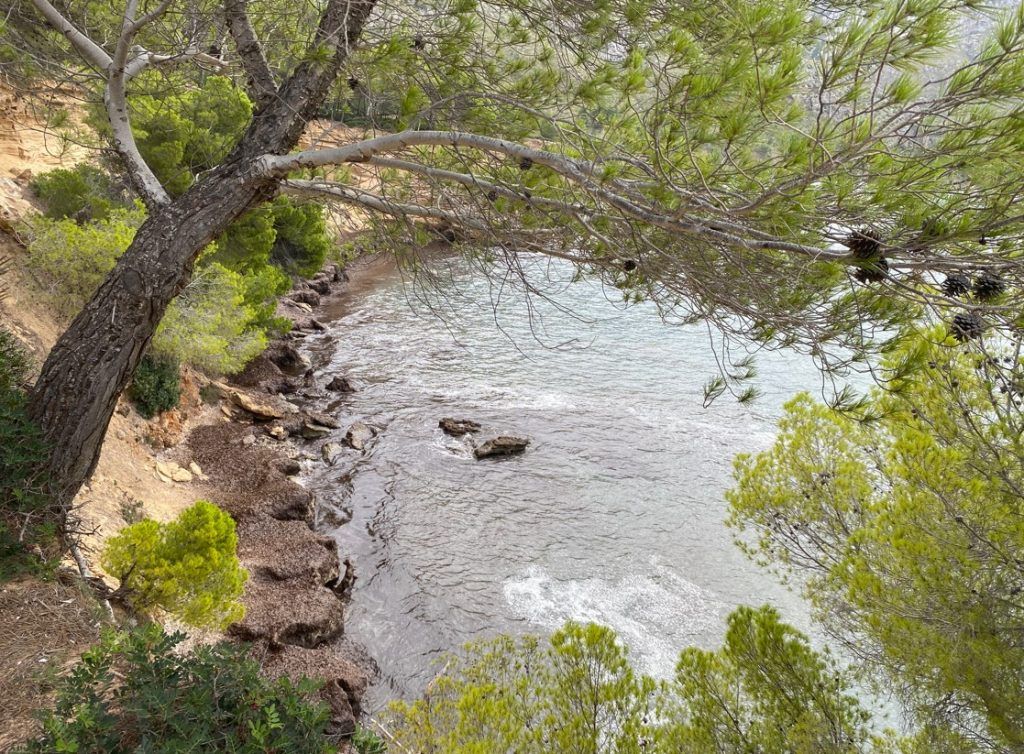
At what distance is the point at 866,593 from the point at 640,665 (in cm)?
339

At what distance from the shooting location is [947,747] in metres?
3.98

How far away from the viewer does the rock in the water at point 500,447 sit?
1188 cm

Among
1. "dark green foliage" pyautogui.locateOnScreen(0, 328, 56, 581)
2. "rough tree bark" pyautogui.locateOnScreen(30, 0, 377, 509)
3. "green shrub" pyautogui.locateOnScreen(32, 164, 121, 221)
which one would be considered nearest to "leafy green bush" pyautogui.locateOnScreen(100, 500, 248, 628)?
"dark green foliage" pyautogui.locateOnScreen(0, 328, 56, 581)

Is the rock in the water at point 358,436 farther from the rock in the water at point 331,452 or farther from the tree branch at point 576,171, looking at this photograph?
the tree branch at point 576,171

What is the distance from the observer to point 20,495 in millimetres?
3855

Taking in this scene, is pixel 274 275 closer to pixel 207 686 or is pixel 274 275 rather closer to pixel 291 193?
pixel 291 193

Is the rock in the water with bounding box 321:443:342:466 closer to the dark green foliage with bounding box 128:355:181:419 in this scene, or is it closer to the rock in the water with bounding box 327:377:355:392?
the dark green foliage with bounding box 128:355:181:419

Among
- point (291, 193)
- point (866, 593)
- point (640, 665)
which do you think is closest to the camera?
point (291, 193)

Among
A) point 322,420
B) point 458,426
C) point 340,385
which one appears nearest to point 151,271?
point 322,420

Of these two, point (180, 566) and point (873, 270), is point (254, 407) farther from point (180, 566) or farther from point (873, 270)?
point (873, 270)

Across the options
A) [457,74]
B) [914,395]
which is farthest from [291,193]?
[914,395]

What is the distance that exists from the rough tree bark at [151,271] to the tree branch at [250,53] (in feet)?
0.31

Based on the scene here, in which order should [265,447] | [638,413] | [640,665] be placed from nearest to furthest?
1. [640,665]
2. [265,447]
3. [638,413]

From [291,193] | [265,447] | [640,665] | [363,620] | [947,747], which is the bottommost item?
[640,665]
